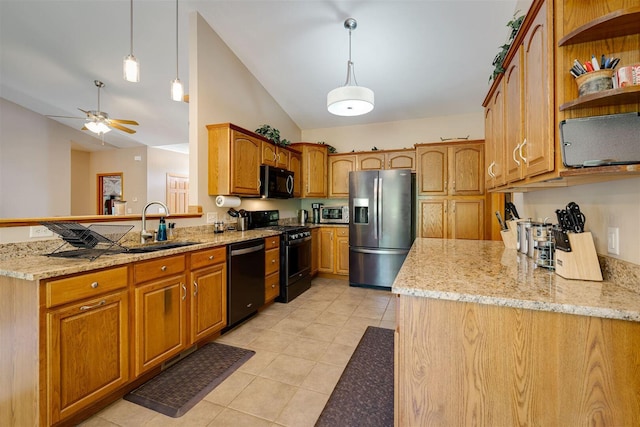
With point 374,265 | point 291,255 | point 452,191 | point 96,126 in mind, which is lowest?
point 374,265

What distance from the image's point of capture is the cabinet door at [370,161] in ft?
15.4

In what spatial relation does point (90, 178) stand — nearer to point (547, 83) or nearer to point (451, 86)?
point (451, 86)

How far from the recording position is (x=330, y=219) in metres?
5.10

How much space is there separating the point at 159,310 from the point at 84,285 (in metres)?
0.57

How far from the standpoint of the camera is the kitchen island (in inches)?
35.5

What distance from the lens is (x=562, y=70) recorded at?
1066 mm

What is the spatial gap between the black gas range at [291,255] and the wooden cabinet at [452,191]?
184 centimetres

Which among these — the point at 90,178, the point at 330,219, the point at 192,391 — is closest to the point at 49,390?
the point at 192,391

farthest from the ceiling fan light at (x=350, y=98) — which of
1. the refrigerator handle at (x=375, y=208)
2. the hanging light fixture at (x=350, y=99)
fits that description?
the refrigerator handle at (x=375, y=208)

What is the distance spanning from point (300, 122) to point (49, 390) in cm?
487

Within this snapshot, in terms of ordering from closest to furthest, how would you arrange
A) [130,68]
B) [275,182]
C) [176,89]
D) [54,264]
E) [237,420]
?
[54,264], [237,420], [130,68], [176,89], [275,182]

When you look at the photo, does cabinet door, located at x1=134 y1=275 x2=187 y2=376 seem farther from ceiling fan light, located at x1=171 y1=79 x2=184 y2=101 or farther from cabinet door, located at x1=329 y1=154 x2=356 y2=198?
cabinet door, located at x1=329 y1=154 x2=356 y2=198

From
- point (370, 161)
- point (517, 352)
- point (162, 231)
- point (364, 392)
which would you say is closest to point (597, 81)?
point (517, 352)

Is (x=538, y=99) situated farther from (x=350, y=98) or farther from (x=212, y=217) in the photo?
(x=212, y=217)
